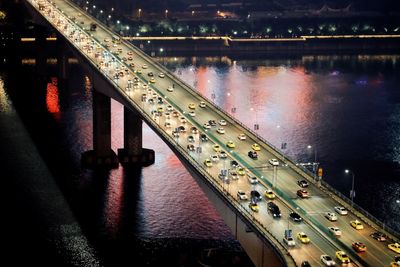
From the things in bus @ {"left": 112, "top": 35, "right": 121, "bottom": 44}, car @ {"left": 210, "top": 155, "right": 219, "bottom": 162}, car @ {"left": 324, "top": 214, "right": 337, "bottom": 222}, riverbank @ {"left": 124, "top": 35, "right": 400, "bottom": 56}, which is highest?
bus @ {"left": 112, "top": 35, "right": 121, "bottom": 44}

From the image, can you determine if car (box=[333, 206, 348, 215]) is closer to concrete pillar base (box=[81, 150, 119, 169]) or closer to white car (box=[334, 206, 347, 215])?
white car (box=[334, 206, 347, 215])

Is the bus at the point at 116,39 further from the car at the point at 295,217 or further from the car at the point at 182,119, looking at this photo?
the car at the point at 295,217

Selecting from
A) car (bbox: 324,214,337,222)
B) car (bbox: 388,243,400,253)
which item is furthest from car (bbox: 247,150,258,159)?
car (bbox: 388,243,400,253)

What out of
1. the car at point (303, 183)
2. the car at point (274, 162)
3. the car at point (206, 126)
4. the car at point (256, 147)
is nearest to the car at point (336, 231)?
the car at point (303, 183)

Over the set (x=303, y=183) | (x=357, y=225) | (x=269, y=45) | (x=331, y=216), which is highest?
(x=303, y=183)

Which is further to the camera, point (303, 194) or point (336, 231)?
point (303, 194)

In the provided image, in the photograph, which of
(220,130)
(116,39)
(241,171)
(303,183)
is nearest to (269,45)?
(116,39)

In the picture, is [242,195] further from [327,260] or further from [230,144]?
[230,144]

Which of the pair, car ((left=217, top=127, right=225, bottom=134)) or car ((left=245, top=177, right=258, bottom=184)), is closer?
car ((left=245, top=177, right=258, bottom=184))
